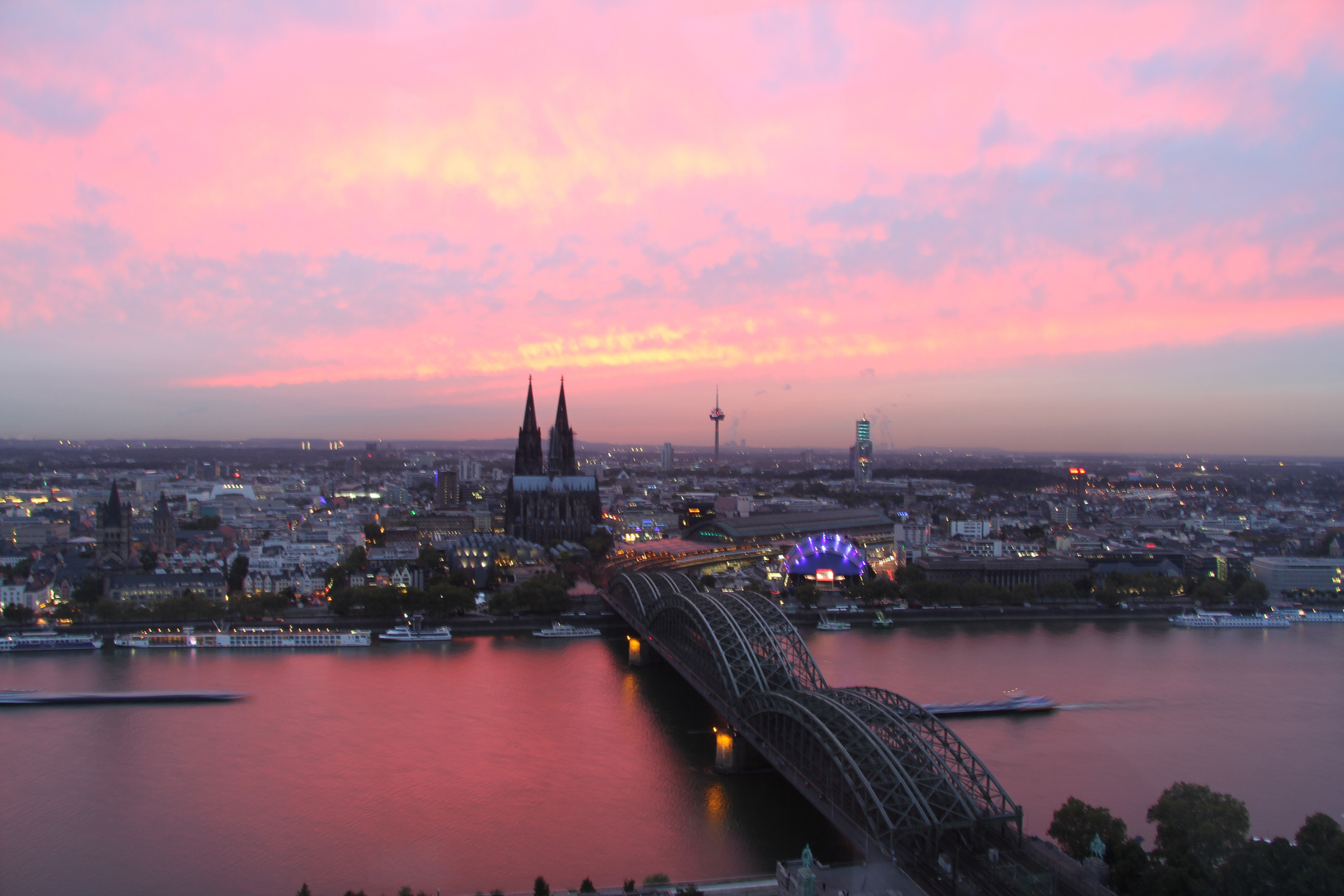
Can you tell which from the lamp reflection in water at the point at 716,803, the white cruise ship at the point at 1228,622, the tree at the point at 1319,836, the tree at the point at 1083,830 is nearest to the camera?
the tree at the point at 1319,836

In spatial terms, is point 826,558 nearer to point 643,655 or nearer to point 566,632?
point 566,632

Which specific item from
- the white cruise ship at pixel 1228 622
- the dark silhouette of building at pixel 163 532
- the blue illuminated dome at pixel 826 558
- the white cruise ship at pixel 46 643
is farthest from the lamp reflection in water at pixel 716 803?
the dark silhouette of building at pixel 163 532

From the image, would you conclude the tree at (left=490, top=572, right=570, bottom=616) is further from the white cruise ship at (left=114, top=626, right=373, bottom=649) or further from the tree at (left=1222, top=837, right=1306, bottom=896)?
the tree at (left=1222, top=837, right=1306, bottom=896)

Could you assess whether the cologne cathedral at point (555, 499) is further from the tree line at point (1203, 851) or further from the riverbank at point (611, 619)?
the tree line at point (1203, 851)

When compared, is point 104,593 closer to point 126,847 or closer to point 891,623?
point 126,847

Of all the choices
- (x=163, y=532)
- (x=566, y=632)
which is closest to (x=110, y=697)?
(x=566, y=632)

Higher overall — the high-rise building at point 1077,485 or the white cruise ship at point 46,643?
the high-rise building at point 1077,485
